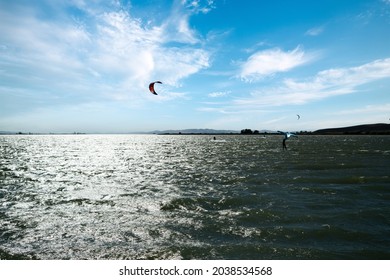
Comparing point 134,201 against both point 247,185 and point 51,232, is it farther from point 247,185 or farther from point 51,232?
point 247,185

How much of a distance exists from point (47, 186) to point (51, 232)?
10718 mm

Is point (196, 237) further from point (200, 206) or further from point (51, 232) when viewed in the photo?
point (51, 232)

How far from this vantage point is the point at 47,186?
19.6m

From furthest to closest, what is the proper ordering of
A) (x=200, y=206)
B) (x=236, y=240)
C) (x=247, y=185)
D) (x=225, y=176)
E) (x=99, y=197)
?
(x=225, y=176) < (x=247, y=185) < (x=99, y=197) < (x=200, y=206) < (x=236, y=240)

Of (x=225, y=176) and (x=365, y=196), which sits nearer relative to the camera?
(x=365, y=196)

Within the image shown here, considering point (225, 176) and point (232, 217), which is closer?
point (232, 217)

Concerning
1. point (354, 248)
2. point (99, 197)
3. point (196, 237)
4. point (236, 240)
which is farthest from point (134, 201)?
point (354, 248)

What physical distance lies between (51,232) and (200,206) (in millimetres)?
6640

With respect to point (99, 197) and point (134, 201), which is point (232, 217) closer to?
point (134, 201)

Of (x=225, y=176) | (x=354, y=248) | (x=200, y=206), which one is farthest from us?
(x=225, y=176)

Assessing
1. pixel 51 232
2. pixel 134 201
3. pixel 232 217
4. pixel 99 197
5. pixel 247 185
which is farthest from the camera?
pixel 247 185

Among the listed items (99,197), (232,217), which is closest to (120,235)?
(232,217)

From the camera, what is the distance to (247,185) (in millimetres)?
19297

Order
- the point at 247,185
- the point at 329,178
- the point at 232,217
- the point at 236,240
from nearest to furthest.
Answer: the point at 236,240, the point at 232,217, the point at 247,185, the point at 329,178
